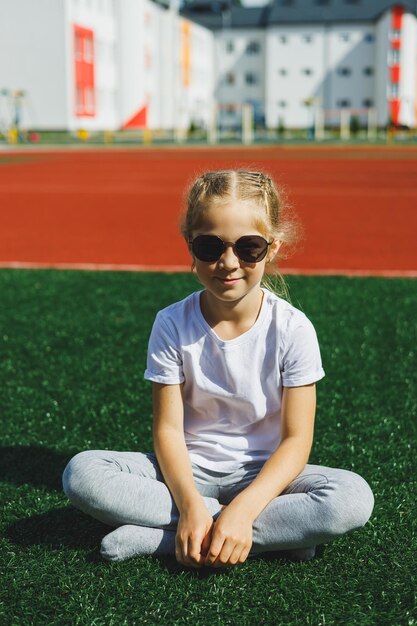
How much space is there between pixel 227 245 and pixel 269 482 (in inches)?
27.0

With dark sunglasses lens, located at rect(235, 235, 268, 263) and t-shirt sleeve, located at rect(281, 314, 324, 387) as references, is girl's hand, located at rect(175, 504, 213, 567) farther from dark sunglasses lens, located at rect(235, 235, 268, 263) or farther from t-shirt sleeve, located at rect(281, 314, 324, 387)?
dark sunglasses lens, located at rect(235, 235, 268, 263)

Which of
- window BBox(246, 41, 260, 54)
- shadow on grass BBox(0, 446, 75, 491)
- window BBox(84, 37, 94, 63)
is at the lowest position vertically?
shadow on grass BBox(0, 446, 75, 491)

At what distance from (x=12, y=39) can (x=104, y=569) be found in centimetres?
5068

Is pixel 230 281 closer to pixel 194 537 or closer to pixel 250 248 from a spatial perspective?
pixel 250 248

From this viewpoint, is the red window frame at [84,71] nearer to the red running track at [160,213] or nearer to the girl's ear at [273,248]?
the red running track at [160,213]

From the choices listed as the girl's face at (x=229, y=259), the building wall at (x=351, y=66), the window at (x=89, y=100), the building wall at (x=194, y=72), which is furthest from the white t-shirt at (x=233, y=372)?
the building wall at (x=351, y=66)

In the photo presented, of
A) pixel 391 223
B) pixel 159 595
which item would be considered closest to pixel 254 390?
pixel 159 595

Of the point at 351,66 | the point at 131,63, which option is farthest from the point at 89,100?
the point at 351,66

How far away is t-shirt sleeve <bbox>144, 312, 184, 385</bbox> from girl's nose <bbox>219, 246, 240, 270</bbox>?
29 cm

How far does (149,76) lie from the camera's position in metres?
63.4

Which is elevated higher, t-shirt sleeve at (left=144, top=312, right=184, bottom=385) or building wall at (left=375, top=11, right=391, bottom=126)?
building wall at (left=375, top=11, right=391, bottom=126)

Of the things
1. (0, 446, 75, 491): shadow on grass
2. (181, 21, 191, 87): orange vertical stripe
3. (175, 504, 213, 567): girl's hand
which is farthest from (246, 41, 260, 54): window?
(175, 504, 213, 567): girl's hand

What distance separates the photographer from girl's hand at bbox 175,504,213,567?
238cm

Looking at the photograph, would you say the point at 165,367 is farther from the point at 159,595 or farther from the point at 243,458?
the point at 159,595
